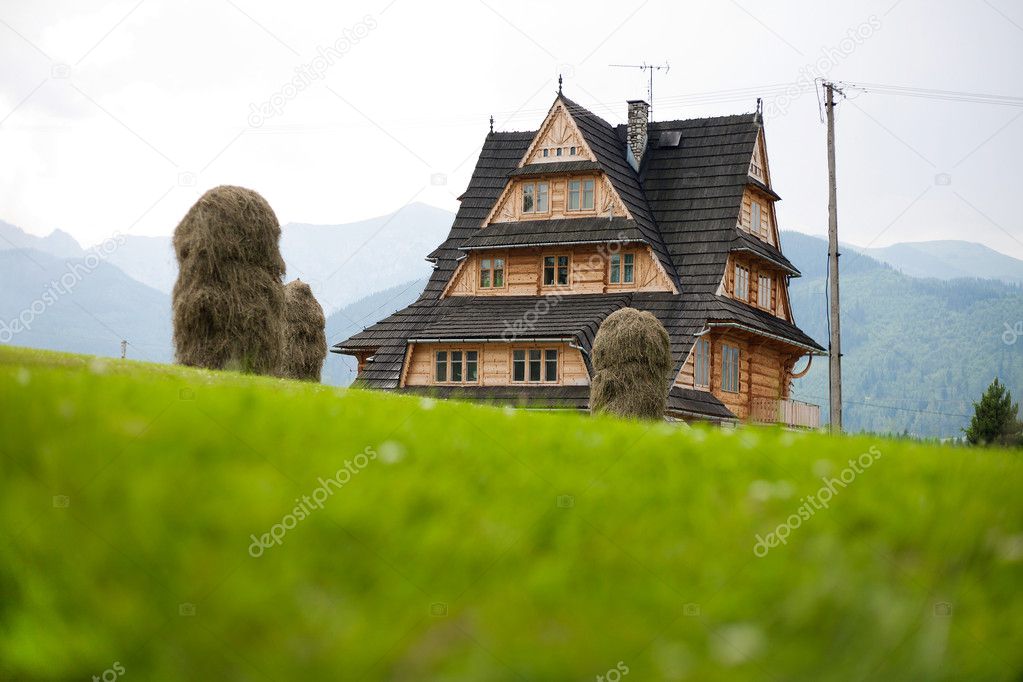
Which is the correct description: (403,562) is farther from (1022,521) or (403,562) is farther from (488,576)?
(1022,521)

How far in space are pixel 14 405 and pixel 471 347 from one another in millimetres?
29855

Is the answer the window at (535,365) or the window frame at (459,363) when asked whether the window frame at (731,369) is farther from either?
the window frame at (459,363)

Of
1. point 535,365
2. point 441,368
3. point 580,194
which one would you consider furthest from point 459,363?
point 580,194

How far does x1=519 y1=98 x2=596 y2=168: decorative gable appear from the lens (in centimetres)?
3766

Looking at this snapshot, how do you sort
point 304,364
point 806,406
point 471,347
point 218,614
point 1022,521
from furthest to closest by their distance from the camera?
1. point 806,406
2. point 471,347
3. point 304,364
4. point 1022,521
5. point 218,614

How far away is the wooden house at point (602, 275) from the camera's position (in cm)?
3475

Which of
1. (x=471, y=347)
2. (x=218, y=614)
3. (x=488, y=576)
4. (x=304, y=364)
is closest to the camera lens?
Answer: (x=218, y=614)

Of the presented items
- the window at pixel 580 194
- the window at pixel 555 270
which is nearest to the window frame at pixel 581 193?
the window at pixel 580 194

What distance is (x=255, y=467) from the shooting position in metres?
5.45

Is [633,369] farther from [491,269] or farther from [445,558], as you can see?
[445,558]

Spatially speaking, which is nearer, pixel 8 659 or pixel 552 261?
pixel 8 659

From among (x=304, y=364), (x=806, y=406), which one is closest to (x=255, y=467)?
(x=304, y=364)

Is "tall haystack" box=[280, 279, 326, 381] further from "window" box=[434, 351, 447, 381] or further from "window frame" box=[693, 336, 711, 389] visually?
"window frame" box=[693, 336, 711, 389]

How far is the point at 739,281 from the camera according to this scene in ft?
126
